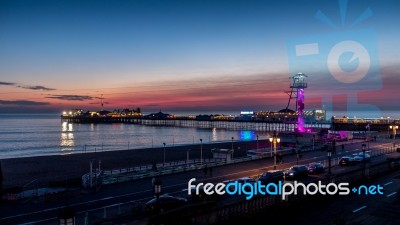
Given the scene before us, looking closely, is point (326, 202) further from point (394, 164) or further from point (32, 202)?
point (32, 202)

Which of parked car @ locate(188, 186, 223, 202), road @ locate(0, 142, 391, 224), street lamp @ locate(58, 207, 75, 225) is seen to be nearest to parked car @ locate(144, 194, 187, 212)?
parked car @ locate(188, 186, 223, 202)

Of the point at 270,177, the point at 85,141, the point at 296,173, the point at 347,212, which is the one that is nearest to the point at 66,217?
the point at 347,212

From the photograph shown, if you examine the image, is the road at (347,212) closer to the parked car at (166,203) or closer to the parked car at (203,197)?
the parked car at (203,197)

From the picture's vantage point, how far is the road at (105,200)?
60.6 ft

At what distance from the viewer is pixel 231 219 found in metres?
14.0

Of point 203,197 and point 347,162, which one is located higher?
point 203,197

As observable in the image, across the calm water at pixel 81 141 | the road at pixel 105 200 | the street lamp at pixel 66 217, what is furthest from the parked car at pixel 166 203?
the calm water at pixel 81 141

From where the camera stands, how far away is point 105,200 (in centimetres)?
2195

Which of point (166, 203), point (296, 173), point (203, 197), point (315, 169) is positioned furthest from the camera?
point (315, 169)

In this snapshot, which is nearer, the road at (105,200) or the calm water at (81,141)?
the road at (105,200)

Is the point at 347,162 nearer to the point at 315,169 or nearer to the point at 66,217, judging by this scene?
the point at 315,169

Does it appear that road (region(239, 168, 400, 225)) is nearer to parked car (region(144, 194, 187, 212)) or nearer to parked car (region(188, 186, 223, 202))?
parked car (region(188, 186, 223, 202))

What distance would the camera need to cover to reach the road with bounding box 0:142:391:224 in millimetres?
18484

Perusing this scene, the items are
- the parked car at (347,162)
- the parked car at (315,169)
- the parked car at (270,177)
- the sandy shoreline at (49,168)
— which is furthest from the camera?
the sandy shoreline at (49,168)
